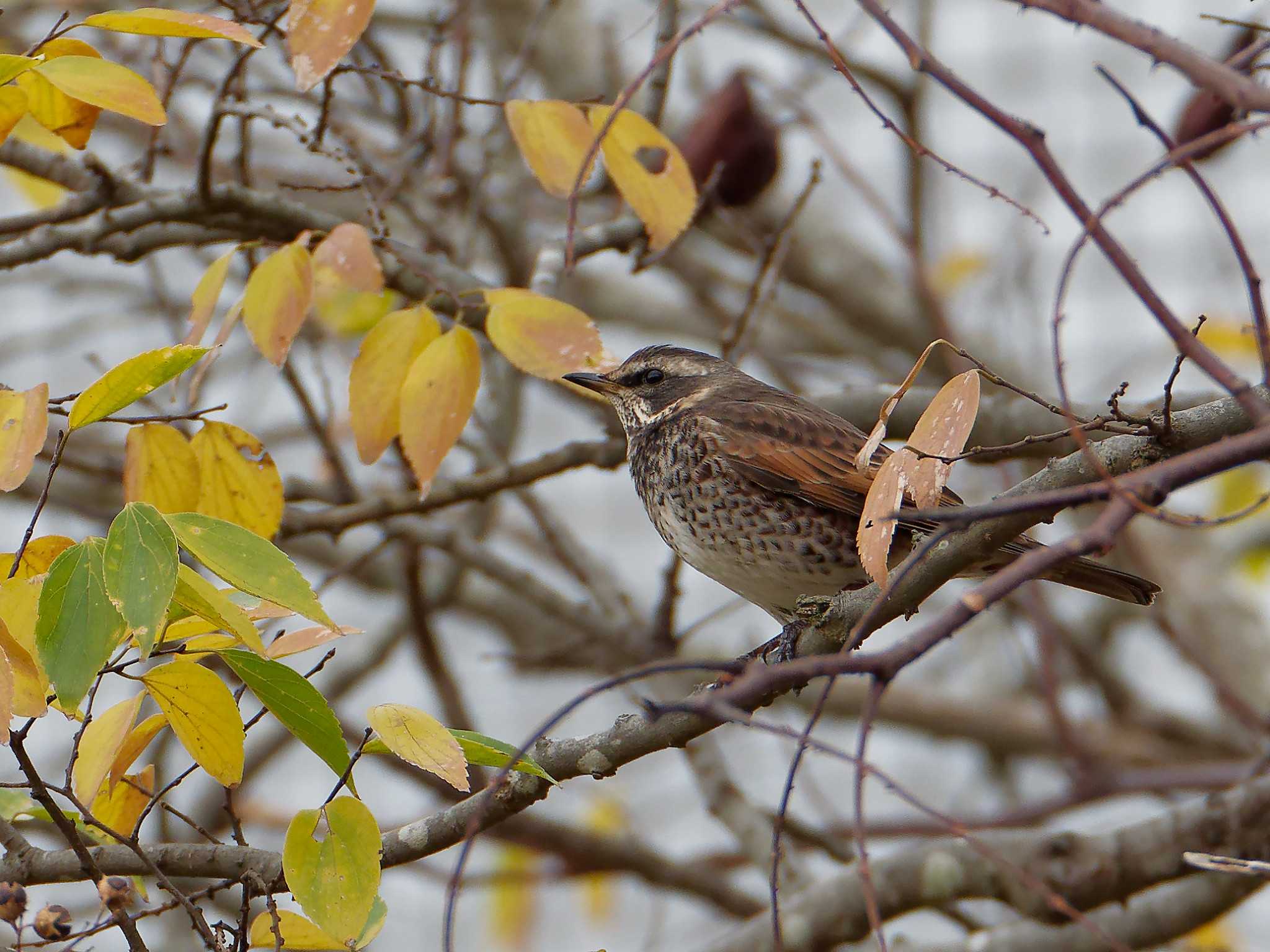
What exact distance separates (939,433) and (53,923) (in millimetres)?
1631

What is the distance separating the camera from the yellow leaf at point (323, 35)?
2.50 m

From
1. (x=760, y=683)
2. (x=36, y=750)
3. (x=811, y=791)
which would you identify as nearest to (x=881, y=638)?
(x=811, y=791)

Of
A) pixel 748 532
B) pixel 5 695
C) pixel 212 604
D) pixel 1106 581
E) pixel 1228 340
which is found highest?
pixel 1228 340

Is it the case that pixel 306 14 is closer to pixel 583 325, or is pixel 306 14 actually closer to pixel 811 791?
pixel 583 325

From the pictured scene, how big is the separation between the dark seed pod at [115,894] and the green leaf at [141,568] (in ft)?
1.85

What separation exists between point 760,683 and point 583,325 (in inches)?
59.9

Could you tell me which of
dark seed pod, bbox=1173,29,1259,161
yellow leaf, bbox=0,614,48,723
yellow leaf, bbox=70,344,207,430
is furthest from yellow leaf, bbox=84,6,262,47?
dark seed pod, bbox=1173,29,1259,161

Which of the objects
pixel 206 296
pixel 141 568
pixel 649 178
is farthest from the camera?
pixel 649 178

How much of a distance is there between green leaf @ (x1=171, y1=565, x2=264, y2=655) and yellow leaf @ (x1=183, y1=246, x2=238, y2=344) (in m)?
1.07

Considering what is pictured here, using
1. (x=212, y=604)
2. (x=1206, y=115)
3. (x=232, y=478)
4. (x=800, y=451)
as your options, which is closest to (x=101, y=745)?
(x=212, y=604)

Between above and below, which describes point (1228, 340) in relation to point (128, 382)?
above

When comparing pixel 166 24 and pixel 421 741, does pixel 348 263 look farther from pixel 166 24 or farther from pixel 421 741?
pixel 421 741

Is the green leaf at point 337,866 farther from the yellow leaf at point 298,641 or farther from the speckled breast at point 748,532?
the speckled breast at point 748,532

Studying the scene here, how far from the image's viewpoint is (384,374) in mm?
2736
